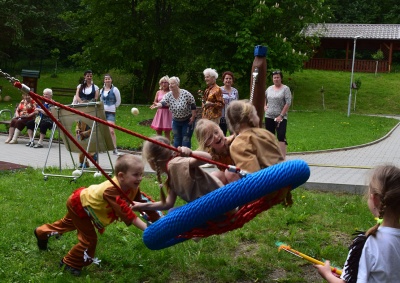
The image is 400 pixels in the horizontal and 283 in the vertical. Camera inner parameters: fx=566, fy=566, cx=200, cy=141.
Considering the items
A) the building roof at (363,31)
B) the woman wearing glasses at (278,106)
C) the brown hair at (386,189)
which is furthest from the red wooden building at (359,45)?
the brown hair at (386,189)

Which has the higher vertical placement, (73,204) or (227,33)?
(227,33)

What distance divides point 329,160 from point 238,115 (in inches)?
319

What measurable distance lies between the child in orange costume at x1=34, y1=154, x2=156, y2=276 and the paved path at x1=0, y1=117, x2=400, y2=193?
12.7 ft

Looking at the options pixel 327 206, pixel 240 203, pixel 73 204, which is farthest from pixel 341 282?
pixel 327 206

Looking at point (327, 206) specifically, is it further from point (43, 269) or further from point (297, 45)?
point (297, 45)

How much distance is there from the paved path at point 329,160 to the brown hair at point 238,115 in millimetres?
3799

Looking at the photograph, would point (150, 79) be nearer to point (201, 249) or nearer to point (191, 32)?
point (191, 32)

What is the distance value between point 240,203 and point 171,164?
795 mm

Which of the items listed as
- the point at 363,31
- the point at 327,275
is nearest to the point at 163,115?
the point at 327,275

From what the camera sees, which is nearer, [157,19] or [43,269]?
[43,269]

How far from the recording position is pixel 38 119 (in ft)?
42.9

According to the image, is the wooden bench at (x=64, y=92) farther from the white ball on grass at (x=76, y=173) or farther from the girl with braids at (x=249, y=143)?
the girl with braids at (x=249, y=143)

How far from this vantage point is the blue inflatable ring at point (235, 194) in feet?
12.0

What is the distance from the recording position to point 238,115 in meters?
4.74
